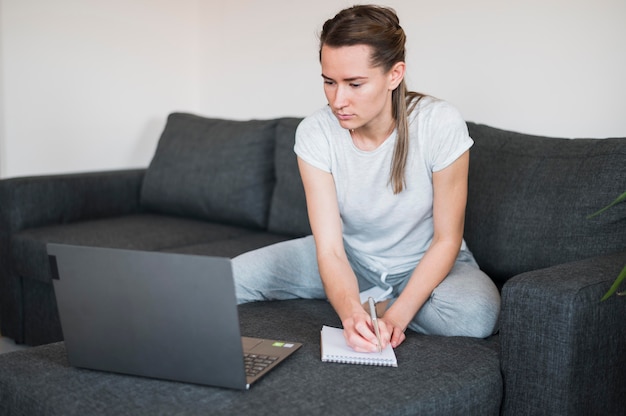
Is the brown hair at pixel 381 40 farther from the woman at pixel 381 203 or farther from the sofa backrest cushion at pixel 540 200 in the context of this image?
the sofa backrest cushion at pixel 540 200

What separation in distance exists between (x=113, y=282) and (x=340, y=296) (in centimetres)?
61

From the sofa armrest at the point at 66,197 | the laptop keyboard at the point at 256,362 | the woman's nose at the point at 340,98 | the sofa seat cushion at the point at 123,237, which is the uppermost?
the woman's nose at the point at 340,98

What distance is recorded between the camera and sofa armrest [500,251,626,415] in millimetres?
1547

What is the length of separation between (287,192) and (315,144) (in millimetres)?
849

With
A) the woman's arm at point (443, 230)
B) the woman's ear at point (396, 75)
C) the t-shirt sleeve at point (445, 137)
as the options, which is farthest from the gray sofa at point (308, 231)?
the woman's ear at point (396, 75)

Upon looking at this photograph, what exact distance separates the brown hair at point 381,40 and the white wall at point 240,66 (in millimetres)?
835

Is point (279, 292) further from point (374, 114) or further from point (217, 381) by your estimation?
point (217, 381)

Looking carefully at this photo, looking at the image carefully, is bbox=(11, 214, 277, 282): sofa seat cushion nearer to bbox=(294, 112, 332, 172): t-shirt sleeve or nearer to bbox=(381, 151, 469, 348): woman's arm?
bbox=(294, 112, 332, 172): t-shirt sleeve

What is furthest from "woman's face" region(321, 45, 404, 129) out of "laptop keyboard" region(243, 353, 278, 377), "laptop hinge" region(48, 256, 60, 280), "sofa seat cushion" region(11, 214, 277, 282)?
"sofa seat cushion" region(11, 214, 277, 282)

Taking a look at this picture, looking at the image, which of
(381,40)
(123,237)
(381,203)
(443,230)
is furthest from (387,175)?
(123,237)

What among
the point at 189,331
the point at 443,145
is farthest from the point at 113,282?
the point at 443,145

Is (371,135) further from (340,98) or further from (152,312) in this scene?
(152,312)

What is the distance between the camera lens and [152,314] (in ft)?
4.51

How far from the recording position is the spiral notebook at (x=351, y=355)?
5.11 ft
